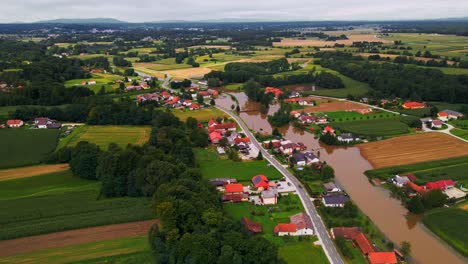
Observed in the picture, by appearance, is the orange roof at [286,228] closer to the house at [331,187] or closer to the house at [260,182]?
the house at [260,182]

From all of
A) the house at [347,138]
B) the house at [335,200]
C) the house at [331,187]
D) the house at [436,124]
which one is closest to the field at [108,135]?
the house at [331,187]

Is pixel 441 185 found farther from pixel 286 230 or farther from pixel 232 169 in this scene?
pixel 232 169

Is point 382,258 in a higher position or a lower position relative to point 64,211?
lower

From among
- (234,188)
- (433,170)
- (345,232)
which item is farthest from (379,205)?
(234,188)

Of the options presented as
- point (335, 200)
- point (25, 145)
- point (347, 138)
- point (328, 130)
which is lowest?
point (335, 200)

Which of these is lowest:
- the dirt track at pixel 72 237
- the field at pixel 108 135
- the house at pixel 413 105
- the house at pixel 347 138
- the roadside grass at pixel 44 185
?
the dirt track at pixel 72 237

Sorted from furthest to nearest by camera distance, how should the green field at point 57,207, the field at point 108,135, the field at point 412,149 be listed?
the field at point 108,135, the field at point 412,149, the green field at point 57,207

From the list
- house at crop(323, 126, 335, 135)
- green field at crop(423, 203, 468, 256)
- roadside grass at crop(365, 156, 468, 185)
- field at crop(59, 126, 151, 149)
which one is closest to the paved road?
roadside grass at crop(365, 156, 468, 185)

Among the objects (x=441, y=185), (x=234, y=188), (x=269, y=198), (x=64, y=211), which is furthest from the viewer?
(x=234, y=188)
